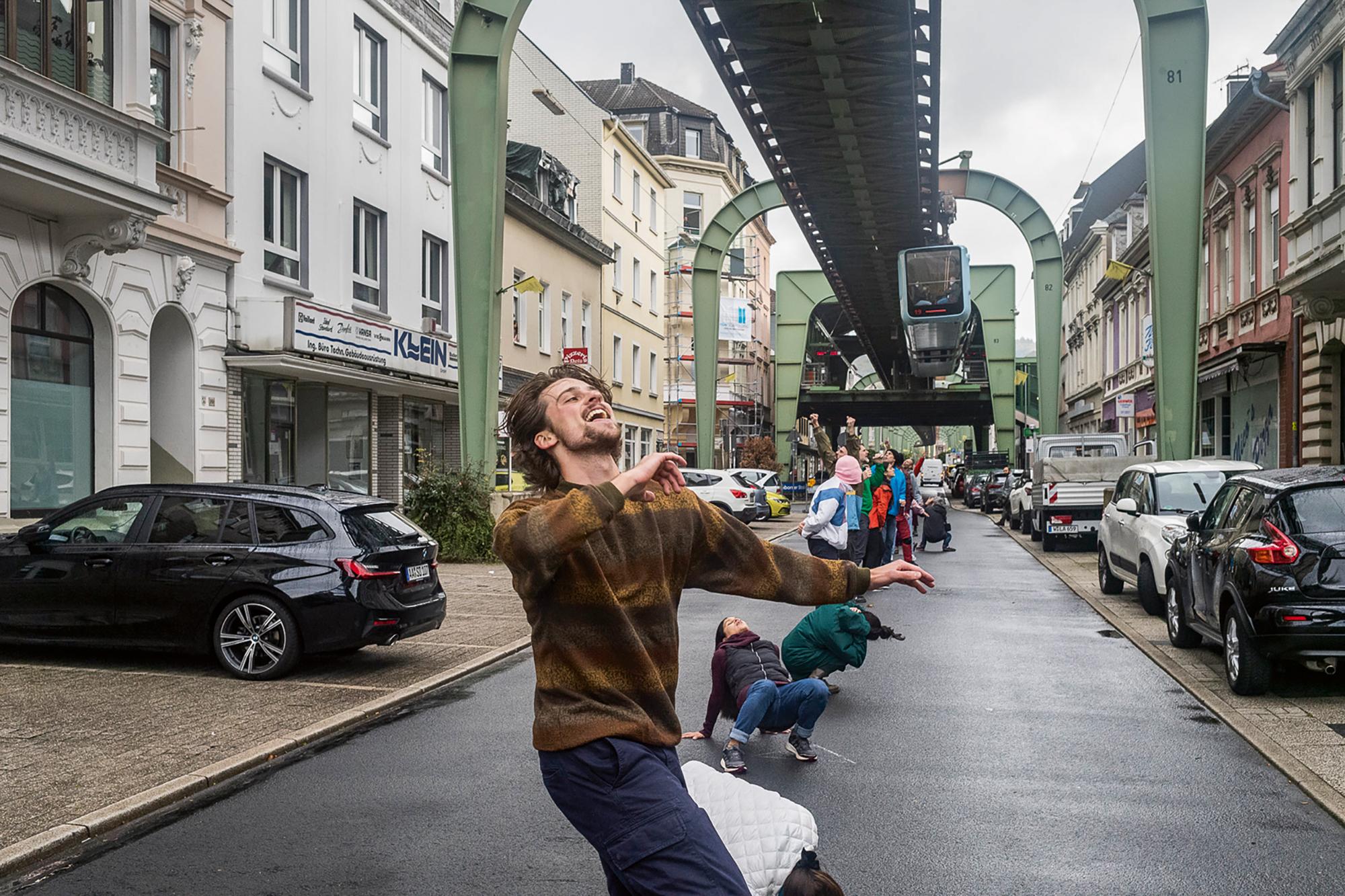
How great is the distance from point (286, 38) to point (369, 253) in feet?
15.2

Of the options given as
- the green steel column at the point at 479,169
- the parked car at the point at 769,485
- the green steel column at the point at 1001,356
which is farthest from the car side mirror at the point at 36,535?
the green steel column at the point at 1001,356

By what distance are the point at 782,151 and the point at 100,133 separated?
13.2 m

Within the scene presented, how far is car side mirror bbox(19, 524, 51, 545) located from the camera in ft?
32.5

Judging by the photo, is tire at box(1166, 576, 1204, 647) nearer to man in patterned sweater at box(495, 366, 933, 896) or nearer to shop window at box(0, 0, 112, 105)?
man in patterned sweater at box(495, 366, 933, 896)

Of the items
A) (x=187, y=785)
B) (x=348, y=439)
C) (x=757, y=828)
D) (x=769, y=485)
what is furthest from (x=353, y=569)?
(x=769, y=485)

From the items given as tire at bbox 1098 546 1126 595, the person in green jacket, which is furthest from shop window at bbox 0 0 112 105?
tire at bbox 1098 546 1126 595

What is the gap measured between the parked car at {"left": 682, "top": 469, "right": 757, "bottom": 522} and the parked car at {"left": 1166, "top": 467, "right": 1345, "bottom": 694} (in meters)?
22.4

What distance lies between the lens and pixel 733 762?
650 cm

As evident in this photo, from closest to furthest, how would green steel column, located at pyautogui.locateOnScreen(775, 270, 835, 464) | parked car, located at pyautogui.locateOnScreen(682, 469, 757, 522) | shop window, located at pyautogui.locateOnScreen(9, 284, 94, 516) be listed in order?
shop window, located at pyautogui.locateOnScreen(9, 284, 94, 516) < parked car, located at pyautogui.locateOnScreen(682, 469, 757, 522) < green steel column, located at pyautogui.locateOnScreen(775, 270, 835, 464)

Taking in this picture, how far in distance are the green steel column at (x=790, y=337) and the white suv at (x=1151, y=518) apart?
3760cm

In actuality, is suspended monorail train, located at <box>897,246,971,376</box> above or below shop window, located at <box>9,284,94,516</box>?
above

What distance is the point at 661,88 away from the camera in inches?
2835

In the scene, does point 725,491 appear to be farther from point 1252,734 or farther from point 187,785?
point 187,785

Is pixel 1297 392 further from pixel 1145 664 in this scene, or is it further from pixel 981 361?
pixel 981 361
